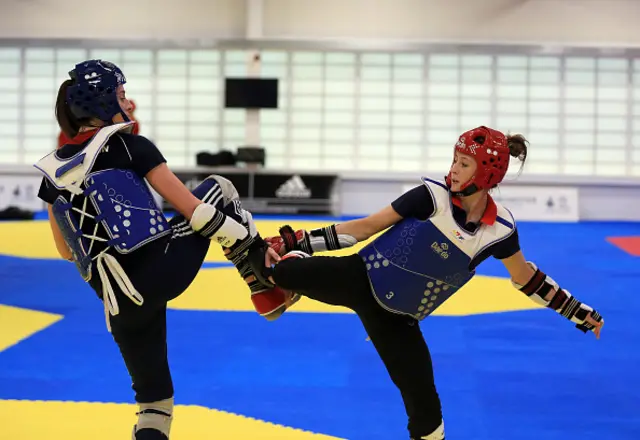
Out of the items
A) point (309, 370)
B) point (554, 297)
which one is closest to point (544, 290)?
point (554, 297)

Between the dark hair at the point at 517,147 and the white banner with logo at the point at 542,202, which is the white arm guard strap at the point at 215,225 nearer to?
the dark hair at the point at 517,147

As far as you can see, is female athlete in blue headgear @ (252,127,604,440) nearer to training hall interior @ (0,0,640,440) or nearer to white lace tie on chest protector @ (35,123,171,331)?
white lace tie on chest protector @ (35,123,171,331)

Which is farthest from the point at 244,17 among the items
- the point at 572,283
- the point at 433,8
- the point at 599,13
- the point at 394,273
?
the point at 394,273

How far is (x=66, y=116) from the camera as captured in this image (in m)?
3.33

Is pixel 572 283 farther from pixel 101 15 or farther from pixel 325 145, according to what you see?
pixel 101 15

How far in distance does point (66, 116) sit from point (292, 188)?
15.9 meters

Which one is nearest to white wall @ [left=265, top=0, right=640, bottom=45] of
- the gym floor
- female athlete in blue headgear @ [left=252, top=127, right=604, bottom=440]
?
the gym floor

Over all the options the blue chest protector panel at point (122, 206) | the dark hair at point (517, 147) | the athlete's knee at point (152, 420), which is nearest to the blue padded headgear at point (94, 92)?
the blue chest protector panel at point (122, 206)

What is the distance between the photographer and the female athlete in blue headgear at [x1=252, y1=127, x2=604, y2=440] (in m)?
3.50

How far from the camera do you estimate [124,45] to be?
20.2 m

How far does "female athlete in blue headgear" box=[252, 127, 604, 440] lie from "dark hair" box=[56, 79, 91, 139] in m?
0.99

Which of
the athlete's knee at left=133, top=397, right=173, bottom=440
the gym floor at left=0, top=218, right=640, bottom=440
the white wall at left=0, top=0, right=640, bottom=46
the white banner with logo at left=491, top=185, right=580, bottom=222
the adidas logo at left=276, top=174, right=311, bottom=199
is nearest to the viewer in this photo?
the athlete's knee at left=133, top=397, right=173, bottom=440

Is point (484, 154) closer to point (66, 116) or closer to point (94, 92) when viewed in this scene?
point (94, 92)

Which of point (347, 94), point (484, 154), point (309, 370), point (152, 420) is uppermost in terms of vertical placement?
point (347, 94)
